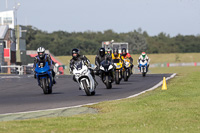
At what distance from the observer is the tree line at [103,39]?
149750 mm

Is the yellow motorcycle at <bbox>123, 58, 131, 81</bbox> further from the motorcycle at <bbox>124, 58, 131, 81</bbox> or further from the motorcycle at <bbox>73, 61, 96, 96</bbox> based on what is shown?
the motorcycle at <bbox>73, 61, 96, 96</bbox>

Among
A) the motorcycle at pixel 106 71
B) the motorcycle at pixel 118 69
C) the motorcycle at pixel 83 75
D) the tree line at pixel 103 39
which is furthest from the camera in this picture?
the tree line at pixel 103 39

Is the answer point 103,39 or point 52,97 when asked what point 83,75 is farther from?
point 103,39

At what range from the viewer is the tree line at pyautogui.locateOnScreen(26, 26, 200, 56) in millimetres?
149750

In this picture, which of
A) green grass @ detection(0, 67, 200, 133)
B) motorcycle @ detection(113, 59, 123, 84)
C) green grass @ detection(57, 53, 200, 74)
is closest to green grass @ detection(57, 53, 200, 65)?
green grass @ detection(57, 53, 200, 74)

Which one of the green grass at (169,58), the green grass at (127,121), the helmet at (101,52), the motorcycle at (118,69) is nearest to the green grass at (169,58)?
the green grass at (169,58)

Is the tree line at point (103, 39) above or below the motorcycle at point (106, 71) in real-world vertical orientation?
above

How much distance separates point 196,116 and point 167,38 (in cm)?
16832

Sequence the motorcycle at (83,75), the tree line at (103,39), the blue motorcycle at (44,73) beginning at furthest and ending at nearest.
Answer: the tree line at (103,39)
the blue motorcycle at (44,73)
the motorcycle at (83,75)

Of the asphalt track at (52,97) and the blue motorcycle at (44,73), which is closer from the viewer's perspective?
the asphalt track at (52,97)

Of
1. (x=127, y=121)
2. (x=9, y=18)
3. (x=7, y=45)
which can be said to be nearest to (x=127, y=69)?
(x=127, y=121)

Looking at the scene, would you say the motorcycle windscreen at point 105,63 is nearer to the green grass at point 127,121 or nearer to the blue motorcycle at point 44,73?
the blue motorcycle at point 44,73

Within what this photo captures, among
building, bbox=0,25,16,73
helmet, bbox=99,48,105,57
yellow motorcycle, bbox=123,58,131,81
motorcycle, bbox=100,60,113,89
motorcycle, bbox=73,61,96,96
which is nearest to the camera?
motorcycle, bbox=73,61,96,96

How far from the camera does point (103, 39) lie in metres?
173
